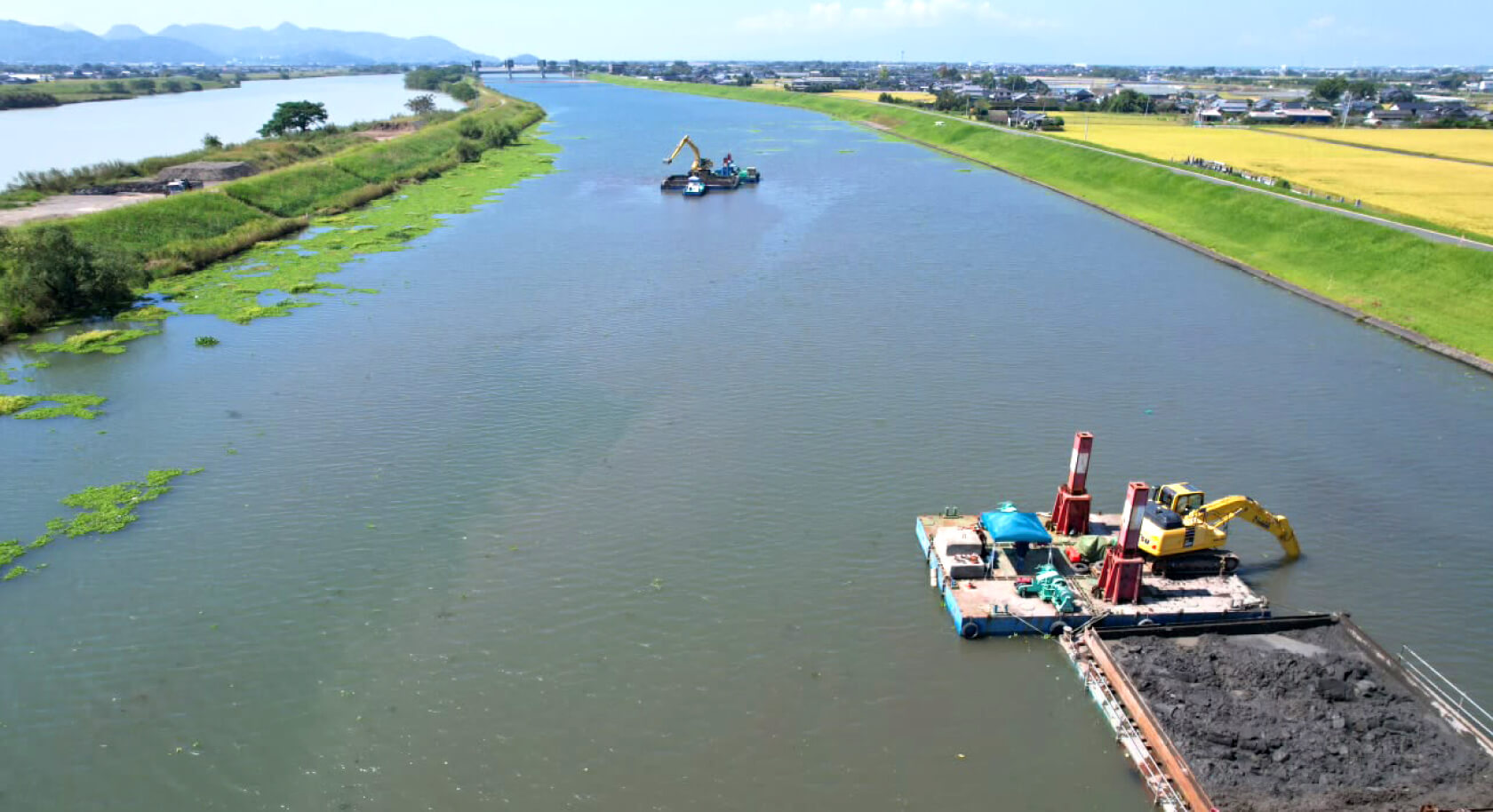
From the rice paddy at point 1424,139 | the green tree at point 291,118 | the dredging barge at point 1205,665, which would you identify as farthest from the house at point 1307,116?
the green tree at point 291,118

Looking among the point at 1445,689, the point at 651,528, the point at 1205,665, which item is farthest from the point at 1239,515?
the point at 651,528

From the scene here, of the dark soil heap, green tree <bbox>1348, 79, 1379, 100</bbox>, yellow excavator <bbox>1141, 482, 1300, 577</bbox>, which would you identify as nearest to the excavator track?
yellow excavator <bbox>1141, 482, 1300, 577</bbox>

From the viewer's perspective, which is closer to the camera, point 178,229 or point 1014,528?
point 1014,528

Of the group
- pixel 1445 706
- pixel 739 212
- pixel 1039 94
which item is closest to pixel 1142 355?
pixel 1445 706

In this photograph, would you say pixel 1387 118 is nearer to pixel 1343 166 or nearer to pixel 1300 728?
pixel 1343 166

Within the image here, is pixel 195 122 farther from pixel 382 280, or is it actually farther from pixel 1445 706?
pixel 1445 706

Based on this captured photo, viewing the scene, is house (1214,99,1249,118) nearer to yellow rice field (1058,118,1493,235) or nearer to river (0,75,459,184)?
yellow rice field (1058,118,1493,235)

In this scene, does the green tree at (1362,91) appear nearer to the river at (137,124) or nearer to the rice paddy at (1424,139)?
the rice paddy at (1424,139)
